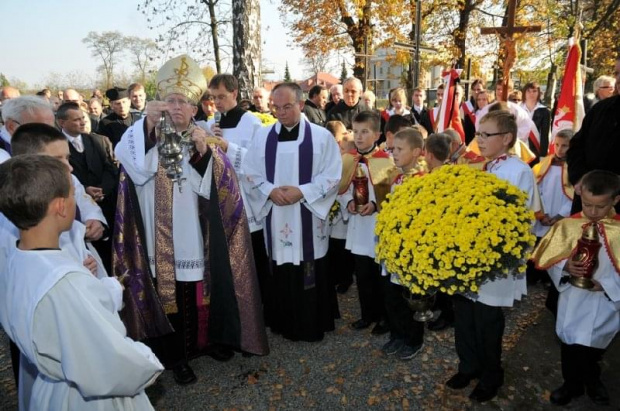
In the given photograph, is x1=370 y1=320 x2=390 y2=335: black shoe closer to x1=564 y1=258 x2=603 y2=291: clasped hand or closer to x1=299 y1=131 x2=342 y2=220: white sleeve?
x1=299 y1=131 x2=342 y2=220: white sleeve

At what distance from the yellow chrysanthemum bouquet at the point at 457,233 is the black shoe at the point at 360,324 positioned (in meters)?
1.81

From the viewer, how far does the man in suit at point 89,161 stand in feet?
16.9

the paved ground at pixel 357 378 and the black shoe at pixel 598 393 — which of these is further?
the paved ground at pixel 357 378

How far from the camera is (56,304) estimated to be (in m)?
1.72

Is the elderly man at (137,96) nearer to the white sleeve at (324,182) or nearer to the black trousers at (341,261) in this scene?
the black trousers at (341,261)

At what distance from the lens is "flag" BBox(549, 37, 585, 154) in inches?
216

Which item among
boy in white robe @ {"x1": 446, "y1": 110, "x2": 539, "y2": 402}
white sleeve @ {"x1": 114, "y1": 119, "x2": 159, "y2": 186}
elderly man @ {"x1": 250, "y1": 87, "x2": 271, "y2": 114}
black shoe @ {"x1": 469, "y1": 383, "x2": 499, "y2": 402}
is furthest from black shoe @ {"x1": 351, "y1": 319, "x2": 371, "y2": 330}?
elderly man @ {"x1": 250, "y1": 87, "x2": 271, "y2": 114}

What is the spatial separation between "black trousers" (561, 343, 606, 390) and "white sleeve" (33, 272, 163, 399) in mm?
3043

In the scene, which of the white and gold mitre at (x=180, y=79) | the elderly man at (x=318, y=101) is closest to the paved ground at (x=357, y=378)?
the white and gold mitre at (x=180, y=79)

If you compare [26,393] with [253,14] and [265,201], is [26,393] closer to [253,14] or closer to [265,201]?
[265,201]

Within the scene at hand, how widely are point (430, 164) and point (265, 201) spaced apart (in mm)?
1600

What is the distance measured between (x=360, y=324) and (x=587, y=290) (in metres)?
2.15

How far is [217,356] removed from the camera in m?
4.21

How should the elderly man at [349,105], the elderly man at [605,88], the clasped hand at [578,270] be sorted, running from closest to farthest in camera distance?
the clasped hand at [578,270], the elderly man at [605,88], the elderly man at [349,105]
